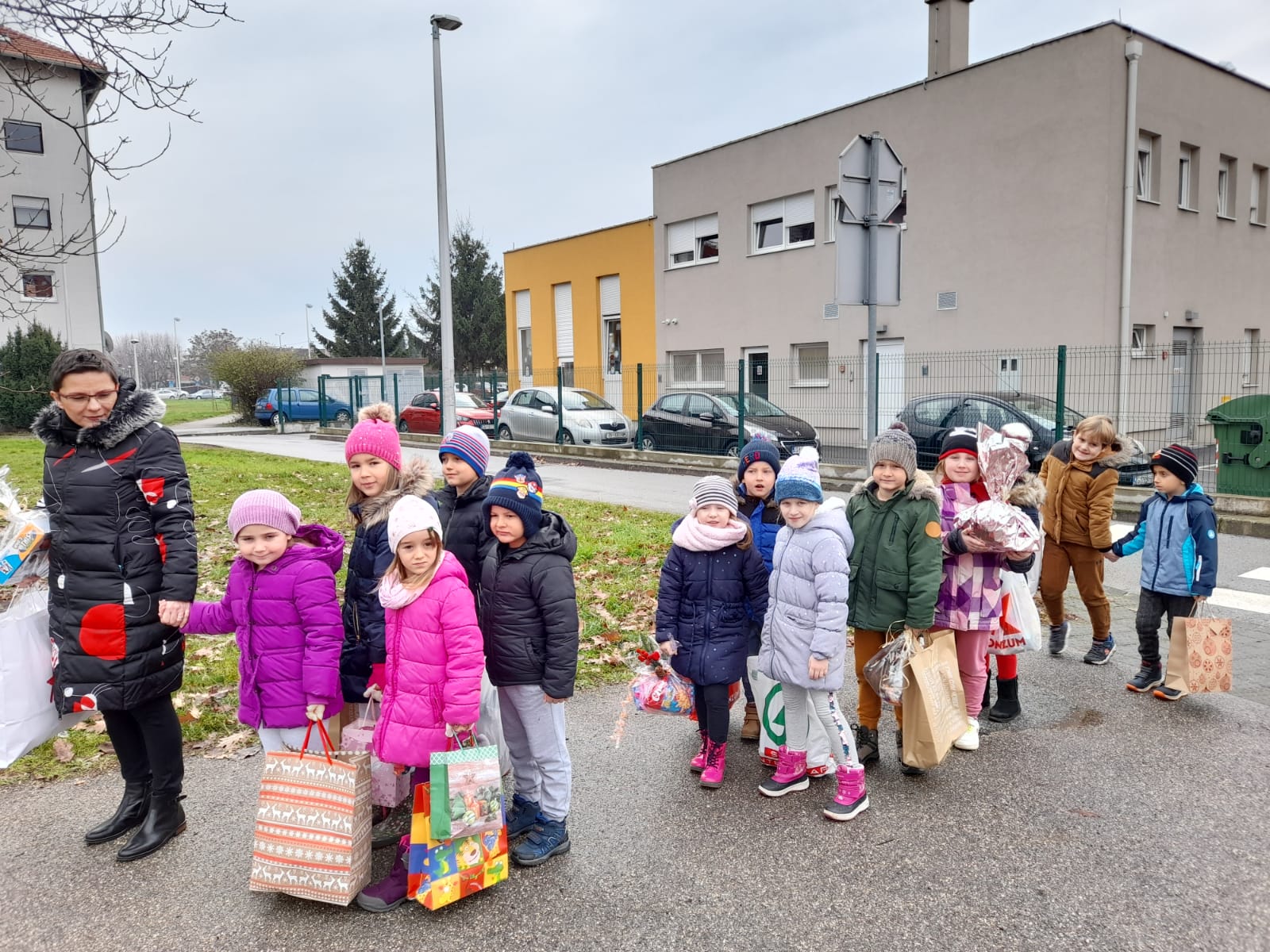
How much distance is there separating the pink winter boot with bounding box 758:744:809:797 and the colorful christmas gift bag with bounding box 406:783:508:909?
131 cm

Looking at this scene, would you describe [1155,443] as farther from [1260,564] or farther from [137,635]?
[137,635]

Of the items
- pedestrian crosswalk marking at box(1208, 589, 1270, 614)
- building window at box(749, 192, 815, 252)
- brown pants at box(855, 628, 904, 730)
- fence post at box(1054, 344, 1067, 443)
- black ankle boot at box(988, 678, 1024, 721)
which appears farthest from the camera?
building window at box(749, 192, 815, 252)

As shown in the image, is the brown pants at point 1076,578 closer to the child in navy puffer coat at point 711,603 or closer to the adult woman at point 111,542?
the child in navy puffer coat at point 711,603

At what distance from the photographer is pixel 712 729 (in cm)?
395

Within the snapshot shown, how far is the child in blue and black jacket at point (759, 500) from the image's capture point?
4.37m

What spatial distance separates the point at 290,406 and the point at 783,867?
32603mm

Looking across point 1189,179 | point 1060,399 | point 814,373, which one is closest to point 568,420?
point 814,373

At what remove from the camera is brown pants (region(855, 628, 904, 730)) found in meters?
4.18

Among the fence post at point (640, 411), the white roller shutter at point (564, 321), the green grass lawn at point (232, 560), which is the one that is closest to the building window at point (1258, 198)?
the fence post at point (640, 411)

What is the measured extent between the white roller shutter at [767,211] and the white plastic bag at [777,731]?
824 inches

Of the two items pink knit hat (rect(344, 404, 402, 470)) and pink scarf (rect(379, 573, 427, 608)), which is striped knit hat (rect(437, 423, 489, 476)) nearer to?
pink knit hat (rect(344, 404, 402, 470))

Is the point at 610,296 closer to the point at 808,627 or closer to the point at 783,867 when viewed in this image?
the point at 808,627

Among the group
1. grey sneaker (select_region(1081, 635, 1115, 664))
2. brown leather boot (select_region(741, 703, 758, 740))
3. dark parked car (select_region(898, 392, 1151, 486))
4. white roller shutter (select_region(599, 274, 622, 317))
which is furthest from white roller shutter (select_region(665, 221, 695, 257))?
brown leather boot (select_region(741, 703, 758, 740))

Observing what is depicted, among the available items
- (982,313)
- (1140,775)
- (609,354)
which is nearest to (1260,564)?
(1140,775)
